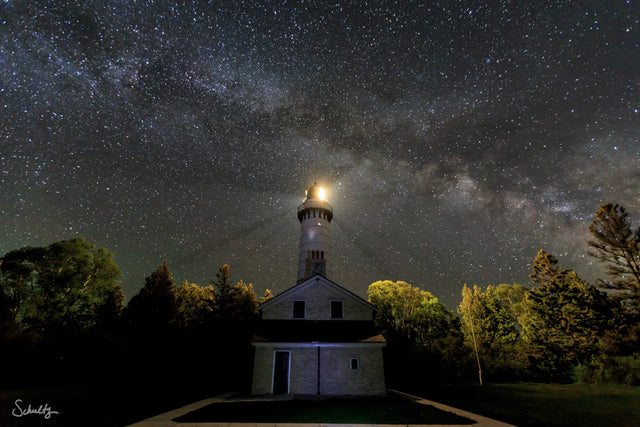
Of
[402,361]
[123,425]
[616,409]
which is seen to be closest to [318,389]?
[123,425]

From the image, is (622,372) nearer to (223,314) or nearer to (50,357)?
(223,314)

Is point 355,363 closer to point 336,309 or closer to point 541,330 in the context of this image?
point 336,309

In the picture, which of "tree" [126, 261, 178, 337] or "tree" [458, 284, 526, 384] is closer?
"tree" [126, 261, 178, 337]

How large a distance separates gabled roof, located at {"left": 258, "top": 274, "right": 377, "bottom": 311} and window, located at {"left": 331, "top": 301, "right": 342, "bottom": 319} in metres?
0.82

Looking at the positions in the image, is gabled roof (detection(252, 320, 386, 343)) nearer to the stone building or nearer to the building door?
the stone building

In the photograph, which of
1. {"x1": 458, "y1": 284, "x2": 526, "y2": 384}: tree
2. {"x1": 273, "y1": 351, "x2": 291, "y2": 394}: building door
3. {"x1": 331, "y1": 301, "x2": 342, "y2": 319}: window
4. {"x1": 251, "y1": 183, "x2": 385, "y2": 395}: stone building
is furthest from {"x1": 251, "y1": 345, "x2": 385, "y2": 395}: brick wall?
{"x1": 458, "y1": 284, "x2": 526, "y2": 384}: tree

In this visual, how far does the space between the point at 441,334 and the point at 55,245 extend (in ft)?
156

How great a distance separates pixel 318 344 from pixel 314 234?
20993mm

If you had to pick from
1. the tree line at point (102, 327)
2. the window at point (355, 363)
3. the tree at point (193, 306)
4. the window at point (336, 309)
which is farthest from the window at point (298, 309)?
the tree at point (193, 306)

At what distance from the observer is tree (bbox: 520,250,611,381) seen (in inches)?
980

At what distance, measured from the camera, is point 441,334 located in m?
40.5

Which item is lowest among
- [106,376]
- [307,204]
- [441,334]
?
[106,376]

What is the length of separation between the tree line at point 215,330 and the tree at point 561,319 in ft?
0.30

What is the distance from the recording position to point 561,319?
1053 inches
